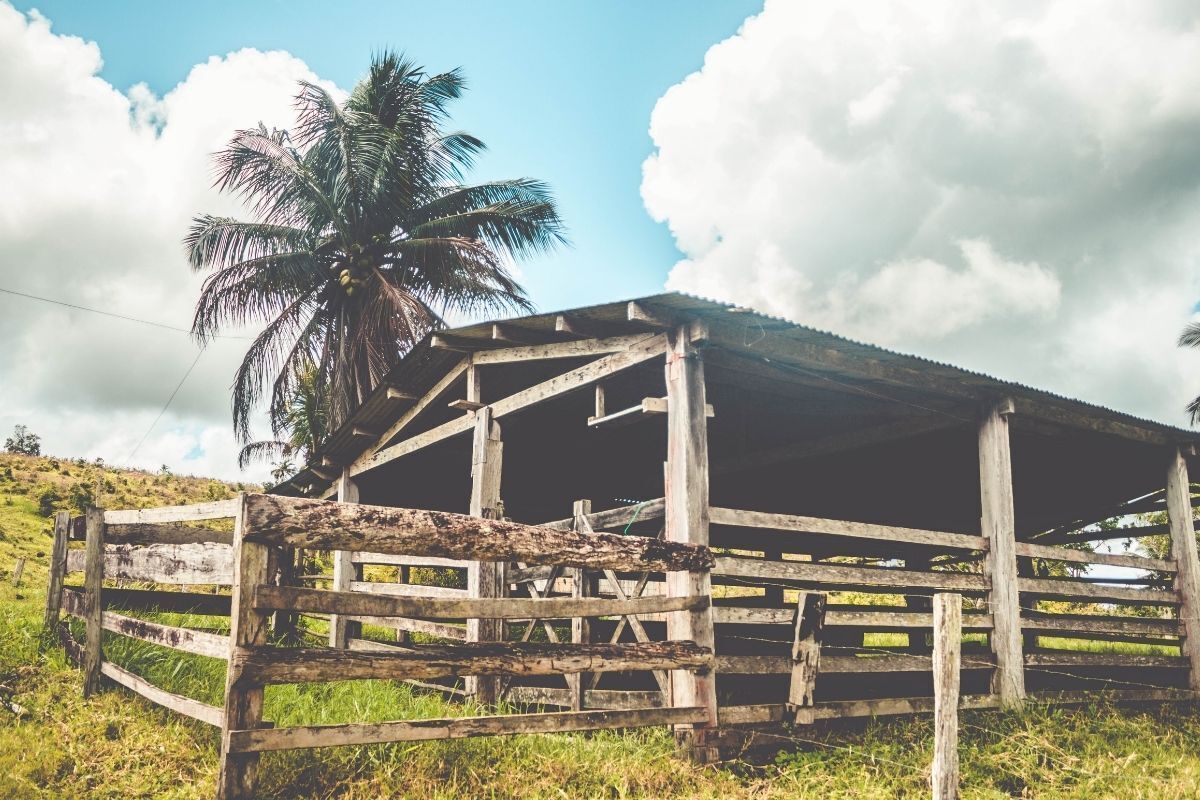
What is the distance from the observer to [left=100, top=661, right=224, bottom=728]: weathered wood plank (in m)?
4.18

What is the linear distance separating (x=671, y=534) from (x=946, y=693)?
2.16 metres

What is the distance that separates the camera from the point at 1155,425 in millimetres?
9109

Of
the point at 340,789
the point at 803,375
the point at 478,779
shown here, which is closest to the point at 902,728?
the point at 803,375

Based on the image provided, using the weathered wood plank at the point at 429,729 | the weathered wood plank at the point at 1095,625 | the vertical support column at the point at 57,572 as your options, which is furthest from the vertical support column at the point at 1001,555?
the vertical support column at the point at 57,572

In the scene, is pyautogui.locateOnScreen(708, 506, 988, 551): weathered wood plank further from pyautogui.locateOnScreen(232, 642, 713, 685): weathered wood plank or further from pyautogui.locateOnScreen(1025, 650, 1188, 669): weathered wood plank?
pyautogui.locateOnScreen(1025, 650, 1188, 669): weathered wood plank

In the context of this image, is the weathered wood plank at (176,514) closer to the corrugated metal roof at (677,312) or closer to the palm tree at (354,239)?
the corrugated metal roof at (677,312)

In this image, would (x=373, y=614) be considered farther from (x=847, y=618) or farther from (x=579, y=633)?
(x=847, y=618)

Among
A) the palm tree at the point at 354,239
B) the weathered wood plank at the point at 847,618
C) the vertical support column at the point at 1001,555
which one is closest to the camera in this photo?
the weathered wood plank at the point at 847,618

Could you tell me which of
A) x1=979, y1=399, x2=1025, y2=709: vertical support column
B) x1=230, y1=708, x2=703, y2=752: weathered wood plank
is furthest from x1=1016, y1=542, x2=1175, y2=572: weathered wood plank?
x1=230, y1=708, x2=703, y2=752: weathered wood plank

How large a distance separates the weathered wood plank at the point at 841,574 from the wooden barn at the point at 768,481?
0.03 meters

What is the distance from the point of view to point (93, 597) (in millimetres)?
6133

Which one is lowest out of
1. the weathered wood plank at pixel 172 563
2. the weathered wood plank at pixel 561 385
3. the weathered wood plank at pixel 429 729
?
the weathered wood plank at pixel 429 729

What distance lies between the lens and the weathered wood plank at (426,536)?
150 inches

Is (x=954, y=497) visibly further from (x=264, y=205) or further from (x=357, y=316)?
(x=264, y=205)
